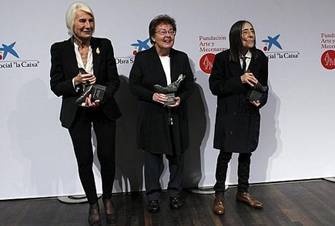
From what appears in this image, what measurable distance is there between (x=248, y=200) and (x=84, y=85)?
1.59 meters

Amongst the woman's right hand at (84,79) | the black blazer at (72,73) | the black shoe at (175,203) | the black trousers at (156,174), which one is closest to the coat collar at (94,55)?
the black blazer at (72,73)

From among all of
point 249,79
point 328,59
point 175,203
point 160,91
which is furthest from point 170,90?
point 328,59

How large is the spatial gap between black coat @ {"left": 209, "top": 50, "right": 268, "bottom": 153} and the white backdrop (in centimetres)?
61

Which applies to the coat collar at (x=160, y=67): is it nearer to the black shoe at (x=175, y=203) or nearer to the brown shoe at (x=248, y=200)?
the black shoe at (x=175, y=203)

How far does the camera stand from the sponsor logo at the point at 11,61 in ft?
10.9

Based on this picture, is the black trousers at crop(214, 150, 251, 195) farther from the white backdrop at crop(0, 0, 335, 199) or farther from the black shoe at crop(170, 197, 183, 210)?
the white backdrop at crop(0, 0, 335, 199)

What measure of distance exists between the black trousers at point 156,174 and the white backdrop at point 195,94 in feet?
1.62

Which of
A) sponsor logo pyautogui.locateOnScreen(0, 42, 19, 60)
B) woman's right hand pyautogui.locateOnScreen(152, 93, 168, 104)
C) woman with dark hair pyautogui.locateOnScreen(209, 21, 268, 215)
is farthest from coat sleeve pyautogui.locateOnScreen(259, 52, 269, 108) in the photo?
sponsor logo pyautogui.locateOnScreen(0, 42, 19, 60)

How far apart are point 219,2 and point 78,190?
2.12 m

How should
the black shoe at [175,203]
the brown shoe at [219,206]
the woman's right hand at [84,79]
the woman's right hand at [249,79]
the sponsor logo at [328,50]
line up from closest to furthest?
the woman's right hand at [84,79] → the woman's right hand at [249,79] → the brown shoe at [219,206] → the black shoe at [175,203] → the sponsor logo at [328,50]

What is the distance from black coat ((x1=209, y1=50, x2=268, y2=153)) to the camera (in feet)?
9.52

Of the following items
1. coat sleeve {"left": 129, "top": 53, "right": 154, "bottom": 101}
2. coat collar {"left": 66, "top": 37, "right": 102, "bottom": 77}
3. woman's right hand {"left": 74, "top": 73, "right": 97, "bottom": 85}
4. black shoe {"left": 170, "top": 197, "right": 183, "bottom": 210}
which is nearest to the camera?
woman's right hand {"left": 74, "top": 73, "right": 97, "bottom": 85}

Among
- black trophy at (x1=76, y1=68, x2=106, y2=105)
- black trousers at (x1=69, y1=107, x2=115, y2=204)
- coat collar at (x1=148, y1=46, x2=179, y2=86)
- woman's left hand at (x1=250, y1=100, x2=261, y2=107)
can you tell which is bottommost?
black trousers at (x1=69, y1=107, x2=115, y2=204)

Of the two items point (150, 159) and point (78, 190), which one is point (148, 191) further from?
point (78, 190)
